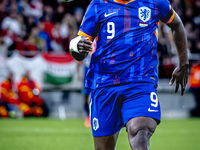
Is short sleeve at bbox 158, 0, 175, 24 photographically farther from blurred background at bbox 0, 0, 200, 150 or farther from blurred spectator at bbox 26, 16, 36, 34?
blurred spectator at bbox 26, 16, 36, 34

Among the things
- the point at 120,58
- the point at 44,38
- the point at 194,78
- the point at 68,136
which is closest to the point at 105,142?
the point at 120,58

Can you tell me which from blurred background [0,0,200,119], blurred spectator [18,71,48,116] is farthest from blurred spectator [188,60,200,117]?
blurred spectator [18,71,48,116]

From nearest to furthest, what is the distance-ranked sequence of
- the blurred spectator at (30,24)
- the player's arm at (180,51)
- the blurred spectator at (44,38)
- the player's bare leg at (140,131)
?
1. the player's bare leg at (140,131)
2. the player's arm at (180,51)
3. the blurred spectator at (44,38)
4. the blurred spectator at (30,24)

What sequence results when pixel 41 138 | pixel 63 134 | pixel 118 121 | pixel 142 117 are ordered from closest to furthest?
pixel 142 117
pixel 118 121
pixel 41 138
pixel 63 134

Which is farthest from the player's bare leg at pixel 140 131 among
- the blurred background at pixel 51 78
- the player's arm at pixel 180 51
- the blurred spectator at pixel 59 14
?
the blurred spectator at pixel 59 14

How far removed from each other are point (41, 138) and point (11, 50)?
207 inches

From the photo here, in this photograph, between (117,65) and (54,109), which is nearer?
(117,65)

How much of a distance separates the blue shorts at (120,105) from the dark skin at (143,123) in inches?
2.6

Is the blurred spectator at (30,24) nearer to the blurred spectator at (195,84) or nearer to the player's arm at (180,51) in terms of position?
the blurred spectator at (195,84)

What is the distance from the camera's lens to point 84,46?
2.91 m

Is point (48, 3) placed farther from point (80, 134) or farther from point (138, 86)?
point (138, 86)

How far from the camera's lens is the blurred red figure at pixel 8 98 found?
11.0 meters

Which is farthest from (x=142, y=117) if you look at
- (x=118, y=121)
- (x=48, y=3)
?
(x=48, y=3)

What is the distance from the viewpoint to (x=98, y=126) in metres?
3.11
